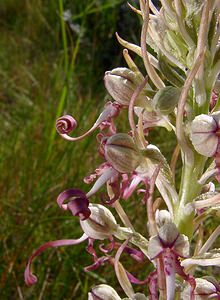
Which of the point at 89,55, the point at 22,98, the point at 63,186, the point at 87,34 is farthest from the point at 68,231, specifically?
the point at 87,34

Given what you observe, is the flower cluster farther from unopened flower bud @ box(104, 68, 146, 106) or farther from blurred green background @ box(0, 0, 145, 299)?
blurred green background @ box(0, 0, 145, 299)

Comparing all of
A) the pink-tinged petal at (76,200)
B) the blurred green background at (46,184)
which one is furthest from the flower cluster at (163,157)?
the blurred green background at (46,184)

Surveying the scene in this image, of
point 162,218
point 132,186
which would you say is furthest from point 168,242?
point 132,186

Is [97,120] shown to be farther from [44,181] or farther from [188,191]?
[44,181]

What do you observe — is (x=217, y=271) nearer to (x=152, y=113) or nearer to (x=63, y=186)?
(x=63, y=186)

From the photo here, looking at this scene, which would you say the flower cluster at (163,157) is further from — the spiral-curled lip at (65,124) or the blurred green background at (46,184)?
the blurred green background at (46,184)

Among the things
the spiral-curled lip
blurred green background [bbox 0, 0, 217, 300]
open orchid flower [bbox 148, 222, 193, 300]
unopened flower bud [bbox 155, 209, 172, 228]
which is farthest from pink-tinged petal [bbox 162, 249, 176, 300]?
blurred green background [bbox 0, 0, 217, 300]

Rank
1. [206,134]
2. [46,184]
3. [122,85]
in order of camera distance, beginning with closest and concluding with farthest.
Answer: [206,134] < [122,85] < [46,184]
